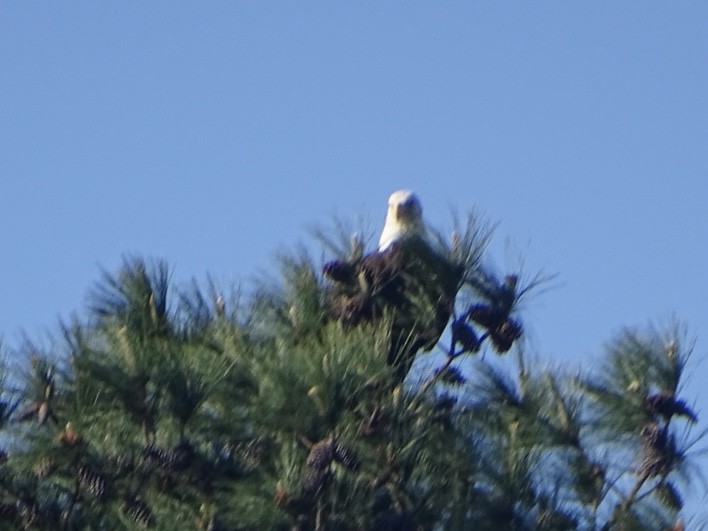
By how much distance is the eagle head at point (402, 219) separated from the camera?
27.8 feet

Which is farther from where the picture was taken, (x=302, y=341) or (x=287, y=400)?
(x=302, y=341)

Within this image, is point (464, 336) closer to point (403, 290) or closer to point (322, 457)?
point (403, 290)

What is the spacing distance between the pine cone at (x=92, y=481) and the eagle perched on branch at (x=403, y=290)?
3.62 feet

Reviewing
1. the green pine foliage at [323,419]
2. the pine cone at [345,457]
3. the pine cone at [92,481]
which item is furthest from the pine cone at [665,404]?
the pine cone at [92,481]

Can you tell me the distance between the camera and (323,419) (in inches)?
290

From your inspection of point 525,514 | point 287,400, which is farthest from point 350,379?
point 525,514

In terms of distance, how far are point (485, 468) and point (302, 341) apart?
2.64ft

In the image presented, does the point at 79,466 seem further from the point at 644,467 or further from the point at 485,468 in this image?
the point at 644,467

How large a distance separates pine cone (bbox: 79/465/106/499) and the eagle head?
149 centimetres

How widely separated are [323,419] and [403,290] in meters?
0.90

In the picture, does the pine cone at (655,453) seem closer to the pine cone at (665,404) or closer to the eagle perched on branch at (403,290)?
the pine cone at (665,404)

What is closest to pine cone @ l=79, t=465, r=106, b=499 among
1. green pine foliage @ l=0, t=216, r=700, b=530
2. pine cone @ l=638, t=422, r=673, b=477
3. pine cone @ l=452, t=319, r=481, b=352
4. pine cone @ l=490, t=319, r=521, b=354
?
green pine foliage @ l=0, t=216, r=700, b=530

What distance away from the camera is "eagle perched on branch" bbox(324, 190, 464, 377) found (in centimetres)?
801

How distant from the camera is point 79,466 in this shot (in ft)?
24.5
